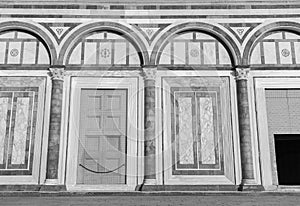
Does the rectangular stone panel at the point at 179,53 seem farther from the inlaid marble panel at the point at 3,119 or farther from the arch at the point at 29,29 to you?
the inlaid marble panel at the point at 3,119

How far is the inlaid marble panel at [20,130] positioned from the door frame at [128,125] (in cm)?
117

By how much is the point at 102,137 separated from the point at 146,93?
171 cm

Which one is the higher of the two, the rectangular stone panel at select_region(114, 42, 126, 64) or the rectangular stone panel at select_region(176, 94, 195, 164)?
the rectangular stone panel at select_region(114, 42, 126, 64)

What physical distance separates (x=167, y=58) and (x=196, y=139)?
245 cm

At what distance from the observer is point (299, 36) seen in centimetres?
1069

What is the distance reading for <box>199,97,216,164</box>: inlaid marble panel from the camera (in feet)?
32.3

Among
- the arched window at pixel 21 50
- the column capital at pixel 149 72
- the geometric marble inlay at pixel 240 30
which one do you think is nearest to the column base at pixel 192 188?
the column capital at pixel 149 72

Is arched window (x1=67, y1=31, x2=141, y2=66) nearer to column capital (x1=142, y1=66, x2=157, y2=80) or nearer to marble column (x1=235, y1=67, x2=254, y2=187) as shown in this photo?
column capital (x1=142, y1=66, x2=157, y2=80)

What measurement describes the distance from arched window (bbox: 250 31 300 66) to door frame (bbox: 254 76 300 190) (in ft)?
1.54

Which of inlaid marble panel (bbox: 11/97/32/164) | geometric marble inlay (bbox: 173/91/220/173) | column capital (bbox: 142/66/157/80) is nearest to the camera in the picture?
inlaid marble panel (bbox: 11/97/32/164)

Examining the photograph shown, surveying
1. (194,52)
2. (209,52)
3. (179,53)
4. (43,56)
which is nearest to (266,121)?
(209,52)

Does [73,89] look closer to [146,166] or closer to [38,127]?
[38,127]

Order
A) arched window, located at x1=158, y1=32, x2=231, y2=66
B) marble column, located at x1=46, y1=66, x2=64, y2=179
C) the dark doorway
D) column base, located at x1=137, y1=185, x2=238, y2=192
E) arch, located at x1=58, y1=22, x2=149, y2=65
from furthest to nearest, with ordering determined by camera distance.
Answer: the dark doorway → arched window, located at x1=158, y1=32, x2=231, y2=66 → arch, located at x1=58, y1=22, x2=149, y2=65 → marble column, located at x1=46, y1=66, x2=64, y2=179 → column base, located at x1=137, y1=185, x2=238, y2=192

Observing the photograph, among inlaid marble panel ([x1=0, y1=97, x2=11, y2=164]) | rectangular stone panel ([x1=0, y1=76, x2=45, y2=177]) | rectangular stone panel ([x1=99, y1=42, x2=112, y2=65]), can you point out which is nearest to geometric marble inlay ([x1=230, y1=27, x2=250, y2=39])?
rectangular stone panel ([x1=99, y1=42, x2=112, y2=65])
